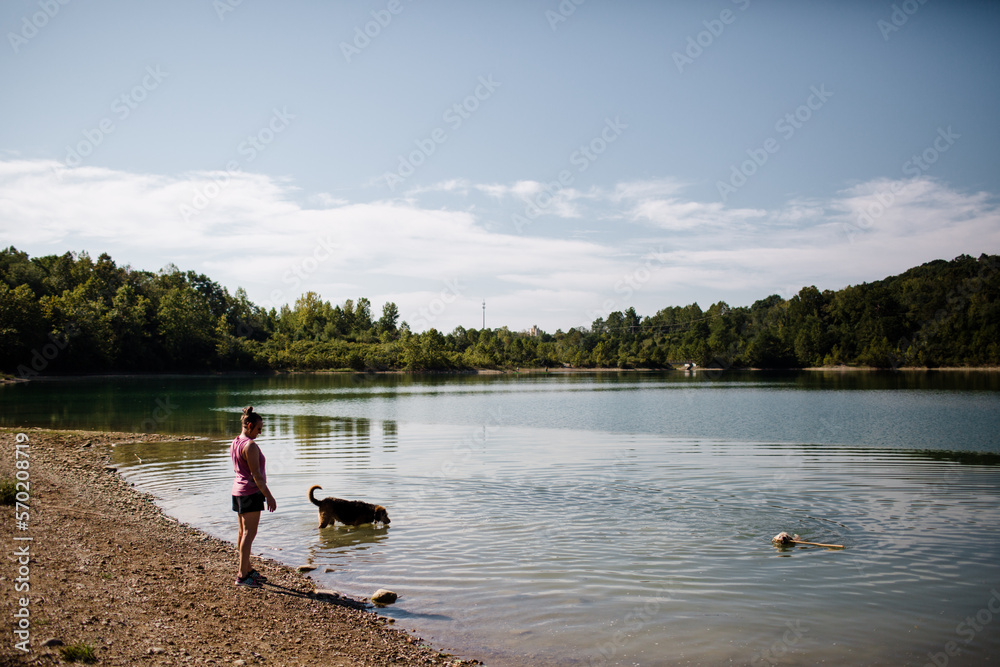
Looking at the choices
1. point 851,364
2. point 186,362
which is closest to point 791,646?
point 186,362

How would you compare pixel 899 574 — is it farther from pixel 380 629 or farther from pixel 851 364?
pixel 851 364

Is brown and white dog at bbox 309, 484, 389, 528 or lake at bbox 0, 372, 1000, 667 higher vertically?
brown and white dog at bbox 309, 484, 389, 528

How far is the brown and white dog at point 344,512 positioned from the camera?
41.8ft

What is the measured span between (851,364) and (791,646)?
163 meters

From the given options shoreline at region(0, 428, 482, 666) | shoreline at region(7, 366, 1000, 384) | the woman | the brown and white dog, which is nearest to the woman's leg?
the woman

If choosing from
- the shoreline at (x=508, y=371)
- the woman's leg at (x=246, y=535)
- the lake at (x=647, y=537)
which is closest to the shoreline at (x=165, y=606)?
the woman's leg at (x=246, y=535)

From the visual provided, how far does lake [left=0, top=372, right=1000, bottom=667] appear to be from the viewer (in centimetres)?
807

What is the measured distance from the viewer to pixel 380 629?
7.87m

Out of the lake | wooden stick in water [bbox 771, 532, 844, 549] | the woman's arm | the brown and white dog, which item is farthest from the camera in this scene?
the brown and white dog

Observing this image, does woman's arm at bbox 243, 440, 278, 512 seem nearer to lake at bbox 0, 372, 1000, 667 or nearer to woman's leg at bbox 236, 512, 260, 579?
woman's leg at bbox 236, 512, 260, 579

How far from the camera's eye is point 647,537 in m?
12.4

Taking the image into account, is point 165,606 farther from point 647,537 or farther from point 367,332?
point 367,332

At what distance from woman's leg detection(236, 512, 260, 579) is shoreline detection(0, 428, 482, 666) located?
0.29 meters

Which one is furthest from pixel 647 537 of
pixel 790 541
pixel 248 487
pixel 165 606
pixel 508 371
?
pixel 508 371
